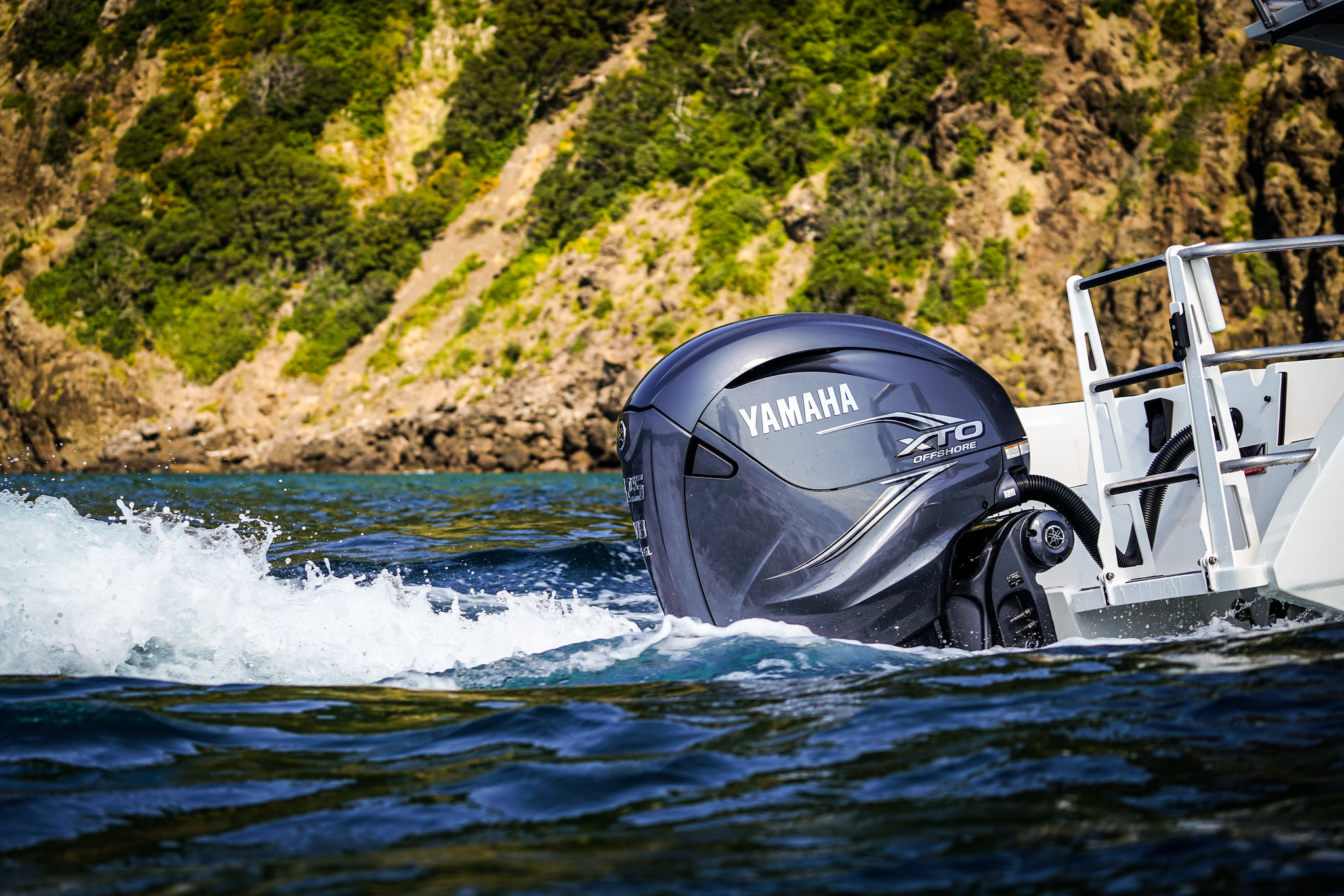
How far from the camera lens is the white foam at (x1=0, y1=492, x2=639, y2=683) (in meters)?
3.88

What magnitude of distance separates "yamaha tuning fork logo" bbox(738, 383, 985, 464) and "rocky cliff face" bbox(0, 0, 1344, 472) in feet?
87.2

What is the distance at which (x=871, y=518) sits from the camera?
3.59m

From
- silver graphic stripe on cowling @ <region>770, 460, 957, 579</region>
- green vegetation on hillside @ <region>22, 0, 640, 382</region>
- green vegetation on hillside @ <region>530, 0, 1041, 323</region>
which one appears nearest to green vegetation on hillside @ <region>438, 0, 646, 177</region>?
green vegetation on hillside @ <region>22, 0, 640, 382</region>

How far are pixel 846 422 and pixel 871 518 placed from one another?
12.6 inches

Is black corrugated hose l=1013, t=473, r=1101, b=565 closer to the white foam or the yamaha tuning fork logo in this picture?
the yamaha tuning fork logo

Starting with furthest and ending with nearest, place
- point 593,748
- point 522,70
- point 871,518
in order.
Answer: point 522,70, point 871,518, point 593,748

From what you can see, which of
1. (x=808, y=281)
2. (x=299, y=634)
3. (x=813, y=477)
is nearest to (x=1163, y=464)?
(x=813, y=477)

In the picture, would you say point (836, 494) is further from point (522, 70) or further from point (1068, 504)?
point (522, 70)

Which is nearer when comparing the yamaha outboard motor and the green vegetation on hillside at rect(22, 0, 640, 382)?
the yamaha outboard motor

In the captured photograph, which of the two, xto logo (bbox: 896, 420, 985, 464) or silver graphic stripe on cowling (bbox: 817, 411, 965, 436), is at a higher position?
silver graphic stripe on cowling (bbox: 817, 411, 965, 436)

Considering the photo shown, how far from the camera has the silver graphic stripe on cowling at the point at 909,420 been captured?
3.63 m

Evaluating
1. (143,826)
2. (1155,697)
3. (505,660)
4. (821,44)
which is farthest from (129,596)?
(821,44)

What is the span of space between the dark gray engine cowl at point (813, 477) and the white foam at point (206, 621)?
84cm

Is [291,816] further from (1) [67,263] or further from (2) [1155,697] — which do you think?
(1) [67,263]
